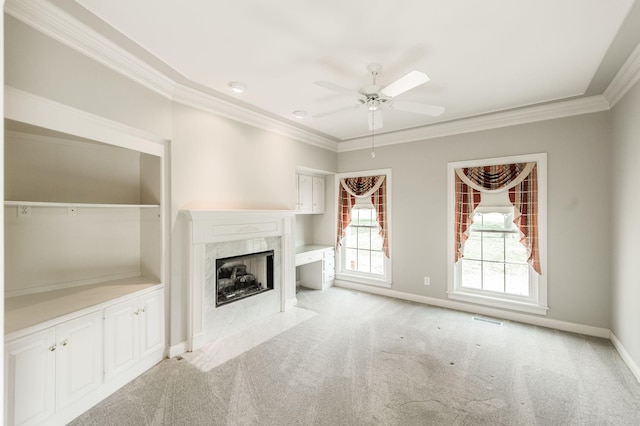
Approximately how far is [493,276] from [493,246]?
441mm

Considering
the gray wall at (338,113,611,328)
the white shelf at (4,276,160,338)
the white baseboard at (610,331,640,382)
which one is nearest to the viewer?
the white shelf at (4,276,160,338)

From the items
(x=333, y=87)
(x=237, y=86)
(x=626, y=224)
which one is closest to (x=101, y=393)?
(x=237, y=86)

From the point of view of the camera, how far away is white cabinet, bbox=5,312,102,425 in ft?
5.84

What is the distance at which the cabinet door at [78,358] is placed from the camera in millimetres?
2039

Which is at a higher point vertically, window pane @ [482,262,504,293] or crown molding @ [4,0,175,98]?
crown molding @ [4,0,175,98]

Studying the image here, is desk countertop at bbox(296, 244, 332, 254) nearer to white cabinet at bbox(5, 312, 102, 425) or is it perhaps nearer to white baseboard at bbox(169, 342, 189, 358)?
white baseboard at bbox(169, 342, 189, 358)

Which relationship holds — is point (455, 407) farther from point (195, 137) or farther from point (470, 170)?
point (195, 137)

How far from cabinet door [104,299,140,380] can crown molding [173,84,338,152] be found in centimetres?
215

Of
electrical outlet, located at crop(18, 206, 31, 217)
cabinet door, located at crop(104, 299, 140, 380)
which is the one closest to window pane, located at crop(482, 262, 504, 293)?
cabinet door, located at crop(104, 299, 140, 380)

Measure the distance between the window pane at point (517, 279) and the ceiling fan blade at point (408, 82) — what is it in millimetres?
3216

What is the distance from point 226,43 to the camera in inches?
90.9

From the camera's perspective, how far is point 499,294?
4098mm

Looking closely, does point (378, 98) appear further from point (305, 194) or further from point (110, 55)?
point (305, 194)

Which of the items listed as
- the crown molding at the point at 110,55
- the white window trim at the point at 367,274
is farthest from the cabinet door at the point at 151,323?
the white window trim at the point at 367,274
